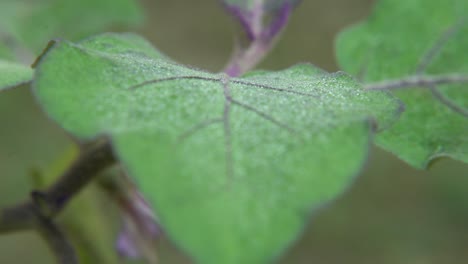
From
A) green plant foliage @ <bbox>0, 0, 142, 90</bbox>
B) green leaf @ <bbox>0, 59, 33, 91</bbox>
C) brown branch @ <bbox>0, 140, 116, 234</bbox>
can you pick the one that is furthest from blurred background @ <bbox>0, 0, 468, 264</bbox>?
green leaf @ <bbox>0, 59, 33, 91</bbox>

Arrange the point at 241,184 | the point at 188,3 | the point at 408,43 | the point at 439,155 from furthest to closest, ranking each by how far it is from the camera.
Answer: the point at 188,3 → the point at 408,43 → the point at 439,155 → the point at 241,184

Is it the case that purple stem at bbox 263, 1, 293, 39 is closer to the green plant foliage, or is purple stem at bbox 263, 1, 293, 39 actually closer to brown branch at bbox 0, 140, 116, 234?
brown branch at bbox 0, 140, 116, 234

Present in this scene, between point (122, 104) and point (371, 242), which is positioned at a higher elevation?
point (122, 104)

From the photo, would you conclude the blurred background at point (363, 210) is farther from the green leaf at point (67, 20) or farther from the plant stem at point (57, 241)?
the plant stem at point (57, 241)

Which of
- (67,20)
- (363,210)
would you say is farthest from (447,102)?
(363,210)

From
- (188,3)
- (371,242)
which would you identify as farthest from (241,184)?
(188,3)

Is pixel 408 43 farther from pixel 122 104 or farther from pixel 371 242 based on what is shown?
pixel 371 242
